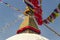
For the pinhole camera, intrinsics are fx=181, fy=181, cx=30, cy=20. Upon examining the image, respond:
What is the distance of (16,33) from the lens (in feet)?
25.4

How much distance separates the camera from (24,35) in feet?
24.3

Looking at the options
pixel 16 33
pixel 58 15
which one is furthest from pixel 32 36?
pixel 58 15

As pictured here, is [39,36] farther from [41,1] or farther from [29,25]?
[41,1]

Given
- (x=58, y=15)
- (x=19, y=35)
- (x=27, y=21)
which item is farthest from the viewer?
(x=27, y=21)

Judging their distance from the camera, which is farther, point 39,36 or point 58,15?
point 39,36

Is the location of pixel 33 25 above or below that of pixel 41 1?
below

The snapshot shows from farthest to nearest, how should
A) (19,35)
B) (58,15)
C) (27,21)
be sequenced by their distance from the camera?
(27,21)
(19,35)
(58,15)

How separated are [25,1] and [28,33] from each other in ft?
4.41

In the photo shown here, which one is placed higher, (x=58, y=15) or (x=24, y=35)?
(x=58, y=15)

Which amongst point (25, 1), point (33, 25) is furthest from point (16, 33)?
point (25, 1)

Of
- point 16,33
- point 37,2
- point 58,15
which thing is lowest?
point 16,33

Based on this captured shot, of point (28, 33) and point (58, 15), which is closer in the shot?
point (58, 15)

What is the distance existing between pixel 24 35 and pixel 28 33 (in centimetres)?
23

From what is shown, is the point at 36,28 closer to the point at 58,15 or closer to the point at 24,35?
the point at 24,35
